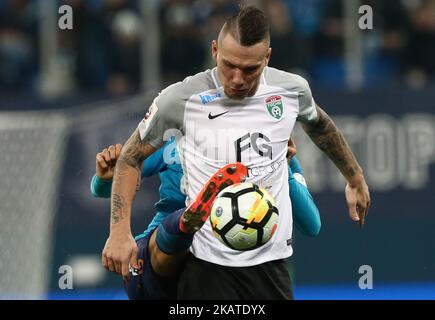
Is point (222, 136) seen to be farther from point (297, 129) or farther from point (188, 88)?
point (297, 129)

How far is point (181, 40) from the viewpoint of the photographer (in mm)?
10898

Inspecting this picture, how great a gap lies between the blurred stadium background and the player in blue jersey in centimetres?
402

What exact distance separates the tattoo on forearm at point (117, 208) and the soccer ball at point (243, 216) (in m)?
0.46

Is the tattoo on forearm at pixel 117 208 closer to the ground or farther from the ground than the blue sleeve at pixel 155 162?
closer to the ground

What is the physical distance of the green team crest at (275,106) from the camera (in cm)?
569

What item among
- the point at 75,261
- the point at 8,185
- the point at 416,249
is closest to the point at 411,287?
the point at 416,249

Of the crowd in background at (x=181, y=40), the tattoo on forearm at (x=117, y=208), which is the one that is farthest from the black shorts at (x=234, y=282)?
the crowd in background at (x=181, y=40)

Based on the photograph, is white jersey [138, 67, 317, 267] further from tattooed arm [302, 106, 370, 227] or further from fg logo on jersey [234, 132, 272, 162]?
tattooed arm [302, 106, 370, 227]

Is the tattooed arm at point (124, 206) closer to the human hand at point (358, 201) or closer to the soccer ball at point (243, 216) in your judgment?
the soccer ball at point (243, 216)

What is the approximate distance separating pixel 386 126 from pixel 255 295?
6146 millimetres

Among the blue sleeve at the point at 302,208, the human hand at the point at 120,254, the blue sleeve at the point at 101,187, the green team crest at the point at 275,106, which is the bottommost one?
the human hand at the point at 120,254

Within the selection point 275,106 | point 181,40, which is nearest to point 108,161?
point 275,106

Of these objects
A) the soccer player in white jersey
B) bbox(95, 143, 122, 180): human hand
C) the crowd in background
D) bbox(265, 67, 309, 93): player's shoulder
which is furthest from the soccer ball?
the crowd in background

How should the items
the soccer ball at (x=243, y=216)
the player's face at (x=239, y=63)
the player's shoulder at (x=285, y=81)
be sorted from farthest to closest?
the player's shoulder at (x=285, y=81) → the player's face at (x=239, y=63) → the soccer ball at (x=243, y=216)
